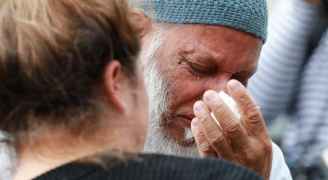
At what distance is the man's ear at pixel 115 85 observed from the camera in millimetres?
1940

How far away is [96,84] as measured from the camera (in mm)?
1940

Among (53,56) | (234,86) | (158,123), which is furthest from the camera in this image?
(158,123)

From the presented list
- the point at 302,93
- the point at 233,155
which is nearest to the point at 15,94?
the point at 233,155

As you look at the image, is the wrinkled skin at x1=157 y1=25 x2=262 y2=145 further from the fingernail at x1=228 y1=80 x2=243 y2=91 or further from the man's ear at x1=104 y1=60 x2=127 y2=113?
the man's ear at x1=104 y1=60 x2=127 y2=113

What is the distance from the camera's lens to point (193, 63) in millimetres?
3246

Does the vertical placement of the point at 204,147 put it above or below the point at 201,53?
below

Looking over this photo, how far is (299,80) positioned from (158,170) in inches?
77.3

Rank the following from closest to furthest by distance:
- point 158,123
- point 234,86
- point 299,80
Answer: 1. point 234,86
2. point 158,123
3. point 299,80

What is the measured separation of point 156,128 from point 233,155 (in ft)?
1.13

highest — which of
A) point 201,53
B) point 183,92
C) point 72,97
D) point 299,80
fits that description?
point 72,97

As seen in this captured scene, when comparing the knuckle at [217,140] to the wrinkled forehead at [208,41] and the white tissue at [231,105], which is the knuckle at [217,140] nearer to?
the white tissue at [231,105]

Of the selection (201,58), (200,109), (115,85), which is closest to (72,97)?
(115,85)

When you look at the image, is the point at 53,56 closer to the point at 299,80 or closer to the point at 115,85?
the point at 115,85

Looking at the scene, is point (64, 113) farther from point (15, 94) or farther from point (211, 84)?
point (211, 84)
